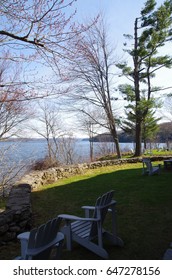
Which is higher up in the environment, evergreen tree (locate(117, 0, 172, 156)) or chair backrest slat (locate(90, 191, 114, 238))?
evergreen tree (locate(117, 0, 172, 156))

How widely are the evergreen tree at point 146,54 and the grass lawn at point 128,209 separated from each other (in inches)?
348

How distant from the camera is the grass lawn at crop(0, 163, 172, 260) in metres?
3.50

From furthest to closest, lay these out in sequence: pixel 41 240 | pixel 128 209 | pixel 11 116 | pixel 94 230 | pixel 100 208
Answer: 1. pixel 11 116
2. pixel 128 209
3. pixel 94 230
4. pixel 100 208
5. pixel 41 240

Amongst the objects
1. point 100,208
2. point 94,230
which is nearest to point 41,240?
point 100,208

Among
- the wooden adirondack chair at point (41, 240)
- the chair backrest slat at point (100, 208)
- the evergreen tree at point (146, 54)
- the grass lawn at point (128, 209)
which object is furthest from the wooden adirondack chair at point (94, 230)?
the evergreen tree at point (146, 54)

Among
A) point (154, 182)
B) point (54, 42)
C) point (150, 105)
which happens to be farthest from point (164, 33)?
point (54, 42)

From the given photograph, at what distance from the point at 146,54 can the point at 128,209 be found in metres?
13.9

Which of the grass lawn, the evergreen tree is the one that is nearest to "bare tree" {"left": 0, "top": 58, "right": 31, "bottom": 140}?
the grass lawn

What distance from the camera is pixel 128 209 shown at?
5.43 meters

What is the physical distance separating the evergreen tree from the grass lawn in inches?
348

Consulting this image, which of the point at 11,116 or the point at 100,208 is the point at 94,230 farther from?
the point at 11,116

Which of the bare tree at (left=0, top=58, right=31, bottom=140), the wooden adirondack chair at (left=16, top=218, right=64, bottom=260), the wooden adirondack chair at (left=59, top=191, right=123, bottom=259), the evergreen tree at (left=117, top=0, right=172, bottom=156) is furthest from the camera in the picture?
the evergreen tree at (left=117, top=0, right=172, bottom=156)

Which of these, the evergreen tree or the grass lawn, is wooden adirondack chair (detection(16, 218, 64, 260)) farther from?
the evergreen tree
